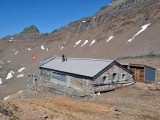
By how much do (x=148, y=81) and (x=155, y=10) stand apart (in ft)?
167

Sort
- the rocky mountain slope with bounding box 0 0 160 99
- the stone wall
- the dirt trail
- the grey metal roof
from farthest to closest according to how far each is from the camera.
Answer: the rocky mountain slope with bounding box 0 0 160 99, the grey metal roof, the stone wall, the dirt trail

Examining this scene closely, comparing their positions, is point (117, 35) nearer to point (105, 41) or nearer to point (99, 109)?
point (105, 41)

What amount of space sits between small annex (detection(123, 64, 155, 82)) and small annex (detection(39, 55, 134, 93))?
1.06 m

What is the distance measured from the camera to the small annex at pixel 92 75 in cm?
3584

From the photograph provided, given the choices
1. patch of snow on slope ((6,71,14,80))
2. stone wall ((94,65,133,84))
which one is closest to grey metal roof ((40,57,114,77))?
stone wall ((94,65,133,84))

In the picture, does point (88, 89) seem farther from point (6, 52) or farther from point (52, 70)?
point (6, 52)

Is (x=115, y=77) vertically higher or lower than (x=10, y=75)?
higher

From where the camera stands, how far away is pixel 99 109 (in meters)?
26.0

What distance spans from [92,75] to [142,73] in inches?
333

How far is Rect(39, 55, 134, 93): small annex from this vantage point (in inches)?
1411

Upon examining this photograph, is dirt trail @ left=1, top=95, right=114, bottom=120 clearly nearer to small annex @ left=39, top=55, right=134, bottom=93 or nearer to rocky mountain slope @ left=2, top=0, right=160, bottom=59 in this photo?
small annex @ left=39, top=55, right=134, bottom=93

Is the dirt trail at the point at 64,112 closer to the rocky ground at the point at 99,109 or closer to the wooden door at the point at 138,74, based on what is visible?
the rocky ground at the point at 99,109

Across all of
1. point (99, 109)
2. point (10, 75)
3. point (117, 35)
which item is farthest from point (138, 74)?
point (10, 75)

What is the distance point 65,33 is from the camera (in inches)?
5010
